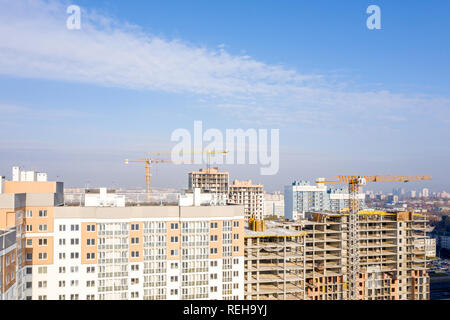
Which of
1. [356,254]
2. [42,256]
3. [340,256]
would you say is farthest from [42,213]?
[356,254]

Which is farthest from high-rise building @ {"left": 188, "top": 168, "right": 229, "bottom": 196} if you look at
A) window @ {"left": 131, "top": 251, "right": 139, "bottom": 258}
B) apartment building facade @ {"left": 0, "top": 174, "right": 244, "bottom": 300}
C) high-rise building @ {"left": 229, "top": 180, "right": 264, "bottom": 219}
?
window @ {"left": 131, "top": 251, "right": 139, "bottom": 258}

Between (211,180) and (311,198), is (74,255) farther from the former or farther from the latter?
(311,198)

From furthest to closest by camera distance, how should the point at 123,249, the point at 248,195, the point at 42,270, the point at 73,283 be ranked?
the point at 248,195
the point at 123,249
the point at 73,283
the point at 42,270

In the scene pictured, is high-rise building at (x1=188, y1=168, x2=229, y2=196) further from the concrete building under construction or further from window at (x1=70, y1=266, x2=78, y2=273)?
window at (x1=70, y1=266, x2=78, y2=273)

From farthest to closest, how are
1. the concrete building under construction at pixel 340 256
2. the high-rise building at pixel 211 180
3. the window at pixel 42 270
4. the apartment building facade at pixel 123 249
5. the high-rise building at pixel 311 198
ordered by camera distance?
the high-rise building at pixel 311 198, the high-rise building at pixel 211 180, the concrete building under construction at pixel 340 256, the apartment building facade at pixel 123 249, the window at pixel 42 270

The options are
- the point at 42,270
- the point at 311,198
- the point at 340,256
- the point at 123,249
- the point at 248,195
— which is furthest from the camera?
the point at 311,198

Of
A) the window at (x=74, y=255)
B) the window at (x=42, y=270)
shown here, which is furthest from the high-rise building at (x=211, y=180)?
the window at (x=42, y=270)

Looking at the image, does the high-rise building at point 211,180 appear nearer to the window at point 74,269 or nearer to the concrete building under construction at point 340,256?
A: the concrete building under construction at point 340,256

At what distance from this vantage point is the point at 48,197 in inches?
419

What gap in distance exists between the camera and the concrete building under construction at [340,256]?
46.9 feet

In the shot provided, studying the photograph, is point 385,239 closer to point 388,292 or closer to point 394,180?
point 388,292

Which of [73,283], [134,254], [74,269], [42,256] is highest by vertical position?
[42,256]

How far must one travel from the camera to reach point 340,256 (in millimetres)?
17297

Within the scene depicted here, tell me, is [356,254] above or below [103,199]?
below
